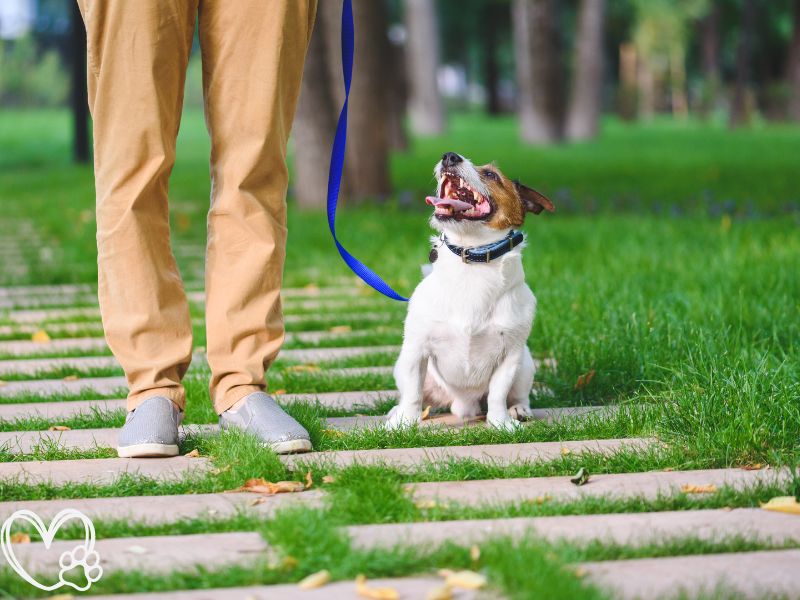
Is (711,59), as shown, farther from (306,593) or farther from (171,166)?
(306,593)

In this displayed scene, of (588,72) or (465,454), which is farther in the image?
(588,72)

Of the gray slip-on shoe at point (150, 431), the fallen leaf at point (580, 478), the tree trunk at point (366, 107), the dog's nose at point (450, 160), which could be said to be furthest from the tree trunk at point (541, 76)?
the fallen leaf at point (580, 478)

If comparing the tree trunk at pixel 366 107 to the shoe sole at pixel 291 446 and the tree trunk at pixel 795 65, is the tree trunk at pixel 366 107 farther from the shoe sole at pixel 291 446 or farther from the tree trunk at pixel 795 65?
the tree trunk at pixel 795 65

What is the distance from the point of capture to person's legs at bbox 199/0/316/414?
144 inches

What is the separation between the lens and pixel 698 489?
3.15 metres

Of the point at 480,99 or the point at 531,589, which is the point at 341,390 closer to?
the point at 531,589

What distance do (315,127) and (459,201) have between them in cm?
747

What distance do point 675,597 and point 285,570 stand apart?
0.83m


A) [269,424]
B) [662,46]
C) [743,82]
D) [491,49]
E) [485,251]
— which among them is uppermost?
[662,46]

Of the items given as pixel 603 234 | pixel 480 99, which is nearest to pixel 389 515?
pixel 603 234

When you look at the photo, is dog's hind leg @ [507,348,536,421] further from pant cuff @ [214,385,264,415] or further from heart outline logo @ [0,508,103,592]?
heart outline logo @ [0,508,103,592]

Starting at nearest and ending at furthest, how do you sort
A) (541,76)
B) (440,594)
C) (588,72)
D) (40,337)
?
(440,594)
(40,337)
(541,76)
(588,72)

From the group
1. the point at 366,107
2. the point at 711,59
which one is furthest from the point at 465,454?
the point at 711,59

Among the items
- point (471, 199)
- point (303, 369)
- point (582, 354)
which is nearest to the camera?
point (471, 199)
